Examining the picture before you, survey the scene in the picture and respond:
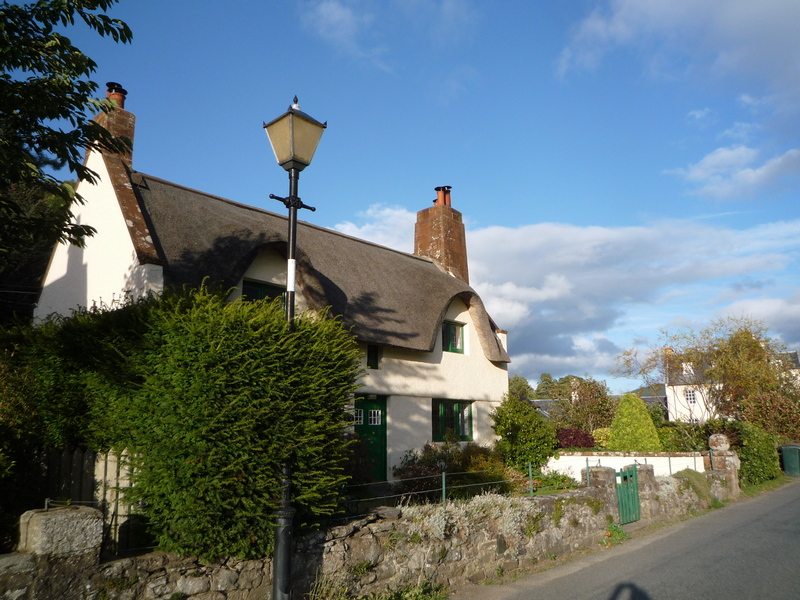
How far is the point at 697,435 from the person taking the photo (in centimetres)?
2262

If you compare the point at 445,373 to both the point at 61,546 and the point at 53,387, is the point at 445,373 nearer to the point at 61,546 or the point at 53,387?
the point at 53,387

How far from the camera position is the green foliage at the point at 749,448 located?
68.9 feet

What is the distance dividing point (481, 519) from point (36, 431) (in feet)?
19.6

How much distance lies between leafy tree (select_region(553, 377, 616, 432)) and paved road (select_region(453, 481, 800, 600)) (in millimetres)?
15679

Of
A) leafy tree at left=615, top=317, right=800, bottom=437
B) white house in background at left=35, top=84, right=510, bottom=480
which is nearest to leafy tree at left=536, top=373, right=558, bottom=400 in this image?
leafy tree at left=615, top=317, right=800, bottom=437

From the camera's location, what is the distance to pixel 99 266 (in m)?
13.4

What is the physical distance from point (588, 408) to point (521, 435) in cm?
1167

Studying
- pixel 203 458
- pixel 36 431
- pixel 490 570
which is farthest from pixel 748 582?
pixel 36 431

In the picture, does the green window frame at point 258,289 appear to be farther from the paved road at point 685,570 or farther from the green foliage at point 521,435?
the green foliage at point 521,435

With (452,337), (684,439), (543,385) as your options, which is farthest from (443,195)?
(543,385)

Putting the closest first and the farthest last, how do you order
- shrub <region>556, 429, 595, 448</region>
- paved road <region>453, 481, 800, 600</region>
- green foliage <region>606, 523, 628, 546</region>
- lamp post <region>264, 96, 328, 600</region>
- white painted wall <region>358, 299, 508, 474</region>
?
lamp post <region>264, 96, 328, 600</region> → paved road <region>453, 481, 800, 600</region> → green foliage <region>606, 523, 628, 546</region> → white painted wall <region>358, 299, 508, 474</region> → shrub <region>556, 429, 595, 448</region>

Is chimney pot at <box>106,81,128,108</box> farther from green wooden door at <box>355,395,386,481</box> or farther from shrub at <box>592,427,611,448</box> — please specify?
shrub at <box>592,427,611,448</box>

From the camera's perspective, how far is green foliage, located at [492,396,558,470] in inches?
740

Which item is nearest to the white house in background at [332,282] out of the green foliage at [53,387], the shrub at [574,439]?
the green foliage at [53,387]
